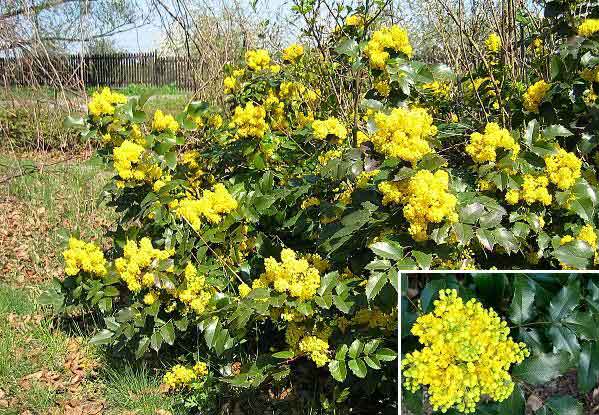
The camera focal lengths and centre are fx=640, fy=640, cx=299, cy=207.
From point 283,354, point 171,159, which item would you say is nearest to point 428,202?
point 283,354

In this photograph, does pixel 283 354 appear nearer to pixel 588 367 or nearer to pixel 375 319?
pixel 375 319

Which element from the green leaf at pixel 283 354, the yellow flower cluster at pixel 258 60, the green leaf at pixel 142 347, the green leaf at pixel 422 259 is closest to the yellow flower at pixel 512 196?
the green leaf at pixel 422 259

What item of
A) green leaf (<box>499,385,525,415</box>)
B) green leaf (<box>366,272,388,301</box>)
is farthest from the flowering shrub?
green leaf (<box>499,385,525,415</box>)

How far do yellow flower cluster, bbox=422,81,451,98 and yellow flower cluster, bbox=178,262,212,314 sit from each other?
1401mm

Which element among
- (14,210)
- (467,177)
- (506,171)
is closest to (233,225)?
(467,177)

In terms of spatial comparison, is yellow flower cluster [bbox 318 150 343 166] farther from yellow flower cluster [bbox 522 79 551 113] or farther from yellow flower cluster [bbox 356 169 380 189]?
yellow flower cluster [bbox 522 79 551 113]

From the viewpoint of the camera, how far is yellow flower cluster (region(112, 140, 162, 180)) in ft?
8.09

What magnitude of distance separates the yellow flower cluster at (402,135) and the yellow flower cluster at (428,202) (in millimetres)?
91

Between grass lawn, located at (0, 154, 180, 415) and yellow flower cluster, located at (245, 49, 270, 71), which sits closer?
grass lawn, located at (0, 154, 180, 415)

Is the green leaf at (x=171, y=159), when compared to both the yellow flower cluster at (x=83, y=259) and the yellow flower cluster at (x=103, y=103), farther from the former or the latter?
the yellow flower cluster at (x=83, y=259)

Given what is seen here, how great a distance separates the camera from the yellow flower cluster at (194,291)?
2.46 meters

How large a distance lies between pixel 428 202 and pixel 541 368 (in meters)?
0.52

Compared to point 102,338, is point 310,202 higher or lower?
higher

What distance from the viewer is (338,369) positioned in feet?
6.59
